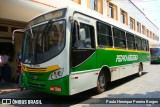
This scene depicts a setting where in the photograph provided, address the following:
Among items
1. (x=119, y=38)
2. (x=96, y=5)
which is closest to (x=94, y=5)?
(x=96, y=5)

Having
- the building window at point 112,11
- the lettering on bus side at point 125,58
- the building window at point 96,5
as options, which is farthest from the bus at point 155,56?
the lettering on bus side at point 125,58

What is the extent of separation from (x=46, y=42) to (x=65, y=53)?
777 millimetres

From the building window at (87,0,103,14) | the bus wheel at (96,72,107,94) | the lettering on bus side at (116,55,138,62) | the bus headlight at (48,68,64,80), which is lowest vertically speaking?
the bus wheel at (96,72,107,94)

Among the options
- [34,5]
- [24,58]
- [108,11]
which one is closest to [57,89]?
[24,58]

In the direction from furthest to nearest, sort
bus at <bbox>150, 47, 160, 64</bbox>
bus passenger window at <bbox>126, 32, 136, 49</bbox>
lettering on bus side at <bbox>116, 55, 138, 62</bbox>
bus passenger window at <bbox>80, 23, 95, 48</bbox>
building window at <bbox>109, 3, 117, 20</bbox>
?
bus at <bbox>150, 47, 160, 64</bbox> < building window at <bbox>109, 3, 117, 20</bbox> < bus passenger window at <bbox>126, 32, 136, 49</bbox> < lettering on bus side at <bbox>116, 55, 138, 62</bbox> < bus passenger window at <bbox>80, 23, 95, 48</bbox>

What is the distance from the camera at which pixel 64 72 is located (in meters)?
6.05

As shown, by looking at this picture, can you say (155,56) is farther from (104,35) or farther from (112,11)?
(104,35)

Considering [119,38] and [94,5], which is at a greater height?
[94,5]

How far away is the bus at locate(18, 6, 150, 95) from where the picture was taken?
6145 mm

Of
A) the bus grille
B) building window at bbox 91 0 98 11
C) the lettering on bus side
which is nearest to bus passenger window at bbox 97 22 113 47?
the lettering on bus side

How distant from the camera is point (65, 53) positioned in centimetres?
609

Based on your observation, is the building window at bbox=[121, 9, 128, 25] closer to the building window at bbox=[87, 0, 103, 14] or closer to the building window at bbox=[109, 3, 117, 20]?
the building window at bbox=[109, 3, 117, 20]

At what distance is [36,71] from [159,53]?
26.9 meters

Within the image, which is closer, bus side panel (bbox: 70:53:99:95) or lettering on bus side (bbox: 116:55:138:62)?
bus side panel (bbox: 70:53:99:95)
